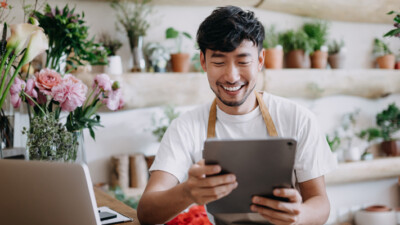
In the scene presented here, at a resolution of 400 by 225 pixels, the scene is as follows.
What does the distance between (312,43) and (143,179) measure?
6.47 feet

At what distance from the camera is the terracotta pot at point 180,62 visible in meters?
3.00

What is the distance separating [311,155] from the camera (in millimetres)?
1377

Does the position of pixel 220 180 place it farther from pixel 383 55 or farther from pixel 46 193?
pixel 383 55

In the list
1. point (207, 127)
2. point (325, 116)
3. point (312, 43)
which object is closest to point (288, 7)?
point (312, 43)

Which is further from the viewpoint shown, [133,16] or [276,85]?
[276,85]

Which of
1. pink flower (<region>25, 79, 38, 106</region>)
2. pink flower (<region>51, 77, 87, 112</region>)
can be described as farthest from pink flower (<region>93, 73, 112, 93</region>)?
pink flower (<region>25, 79, 38, 106</region>)

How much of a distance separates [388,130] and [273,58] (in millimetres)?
1583

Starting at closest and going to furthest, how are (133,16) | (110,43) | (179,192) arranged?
(179,192) → (110,43) → (133,16)

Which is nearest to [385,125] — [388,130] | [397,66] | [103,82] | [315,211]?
[388,130]

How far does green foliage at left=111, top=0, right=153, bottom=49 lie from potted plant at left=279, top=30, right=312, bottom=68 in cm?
130

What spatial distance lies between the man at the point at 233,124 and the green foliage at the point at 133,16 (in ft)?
4.97

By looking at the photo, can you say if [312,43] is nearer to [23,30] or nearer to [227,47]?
[227,47]

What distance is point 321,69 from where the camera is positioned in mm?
3553

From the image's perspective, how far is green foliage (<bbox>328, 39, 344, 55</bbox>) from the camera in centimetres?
375
